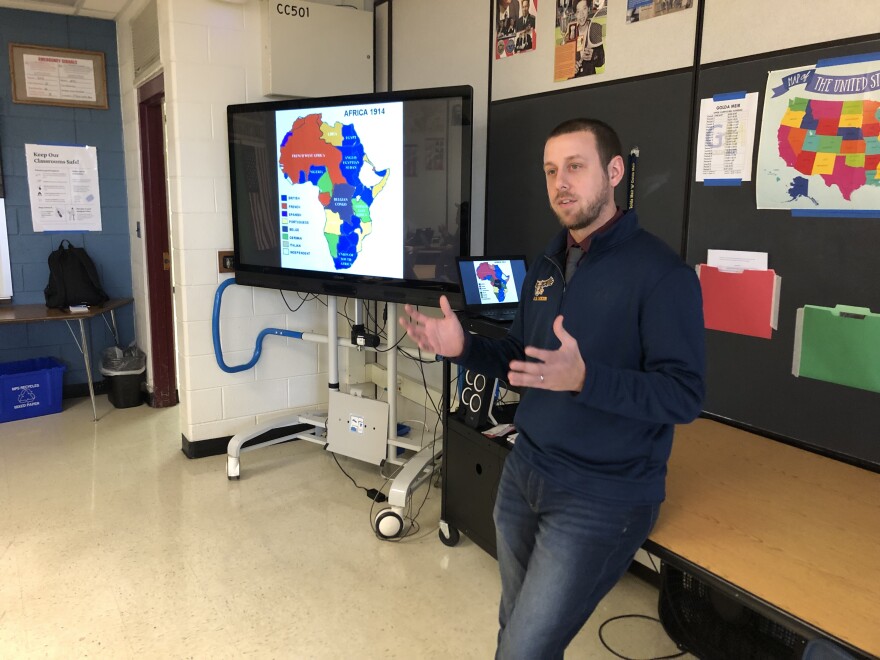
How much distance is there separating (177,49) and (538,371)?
2.98m

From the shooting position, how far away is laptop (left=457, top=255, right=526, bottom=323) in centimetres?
244

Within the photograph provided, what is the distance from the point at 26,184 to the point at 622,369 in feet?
14.9

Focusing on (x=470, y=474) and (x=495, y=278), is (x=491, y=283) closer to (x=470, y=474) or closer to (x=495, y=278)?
(x=495, y=278)

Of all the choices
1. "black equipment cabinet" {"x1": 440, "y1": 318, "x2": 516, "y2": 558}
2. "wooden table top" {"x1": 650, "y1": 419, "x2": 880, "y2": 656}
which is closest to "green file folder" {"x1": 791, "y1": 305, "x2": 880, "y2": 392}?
"wooden table top" {"x1": 650, "y1": 419, "x2": 880, "y2": 656}

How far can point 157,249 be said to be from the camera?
4348 mm

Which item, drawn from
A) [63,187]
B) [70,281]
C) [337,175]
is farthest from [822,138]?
[63,187]

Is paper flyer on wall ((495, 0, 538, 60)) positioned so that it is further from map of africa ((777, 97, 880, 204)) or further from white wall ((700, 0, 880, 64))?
map of africa ((777, 97, 880, 204))

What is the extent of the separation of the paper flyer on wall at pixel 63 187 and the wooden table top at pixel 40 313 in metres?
0.57

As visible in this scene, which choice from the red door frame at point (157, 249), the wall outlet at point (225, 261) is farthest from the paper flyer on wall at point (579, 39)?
the red door frame at point (157, 249)

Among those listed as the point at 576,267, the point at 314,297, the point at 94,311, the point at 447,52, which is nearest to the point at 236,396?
the point at 314,297

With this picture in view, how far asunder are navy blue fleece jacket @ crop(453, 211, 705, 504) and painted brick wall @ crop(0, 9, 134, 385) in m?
4.12

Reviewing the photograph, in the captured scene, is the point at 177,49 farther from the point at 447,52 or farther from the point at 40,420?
the point at 40,420

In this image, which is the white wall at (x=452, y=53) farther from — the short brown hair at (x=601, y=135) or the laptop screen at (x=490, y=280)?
the short brown hair at (x=601, y=135)

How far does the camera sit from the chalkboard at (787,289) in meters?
1.71
